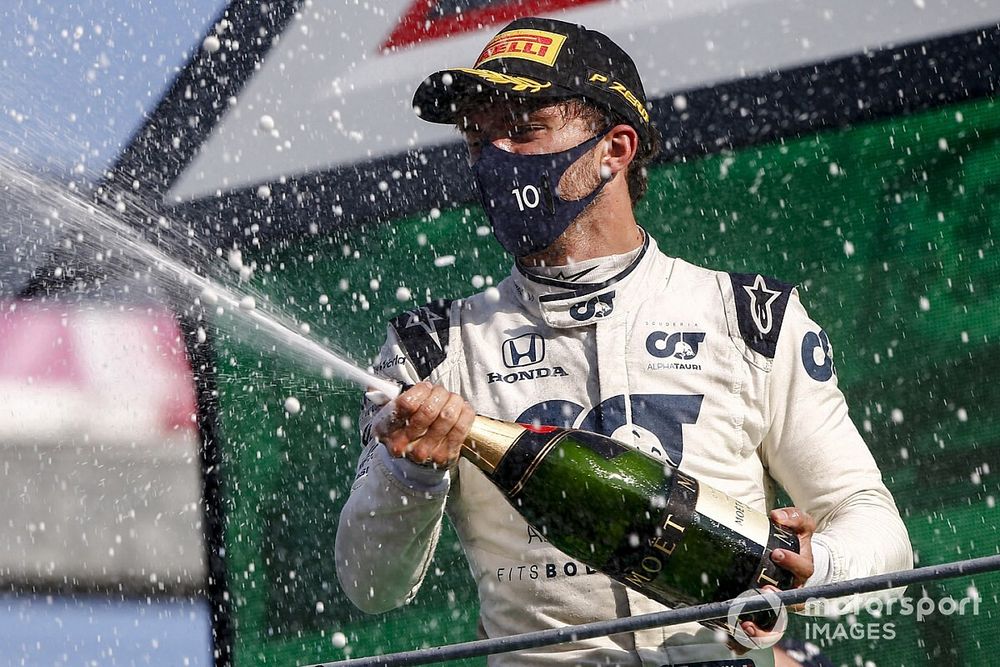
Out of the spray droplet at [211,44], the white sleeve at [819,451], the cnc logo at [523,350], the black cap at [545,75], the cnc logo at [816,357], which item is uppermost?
the black cap at [545,75]

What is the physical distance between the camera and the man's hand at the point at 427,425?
1601 mm

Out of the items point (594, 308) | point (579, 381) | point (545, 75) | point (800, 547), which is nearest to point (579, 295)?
point (594, 308)

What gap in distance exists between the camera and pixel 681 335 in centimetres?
191

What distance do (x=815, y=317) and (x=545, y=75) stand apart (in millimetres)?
1172

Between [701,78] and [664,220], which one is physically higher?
[701,78]

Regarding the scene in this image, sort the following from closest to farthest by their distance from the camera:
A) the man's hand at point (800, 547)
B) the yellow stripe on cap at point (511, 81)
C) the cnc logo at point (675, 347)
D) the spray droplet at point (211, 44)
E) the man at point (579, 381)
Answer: the man's hand at point (800, 547) → the man at point (579, 381) → the cnc logo at point (675, 347) → the yellow stripe on cap at point (511, 81) → the spray droplet at point (211, 44)

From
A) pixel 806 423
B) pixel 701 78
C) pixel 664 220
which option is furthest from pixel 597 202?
pixel 701 78

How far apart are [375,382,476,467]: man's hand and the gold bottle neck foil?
0.09ft

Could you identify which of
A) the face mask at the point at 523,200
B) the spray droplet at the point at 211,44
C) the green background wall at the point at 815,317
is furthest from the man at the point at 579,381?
the spray droplet at the point at 211,44

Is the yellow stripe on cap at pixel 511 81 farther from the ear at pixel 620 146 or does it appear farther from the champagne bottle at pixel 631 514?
the champagne bottle at pixel 631 514

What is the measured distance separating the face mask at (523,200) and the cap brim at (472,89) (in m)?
0.09

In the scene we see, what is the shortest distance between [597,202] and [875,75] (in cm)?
130

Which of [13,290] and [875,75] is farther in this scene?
[13,290]

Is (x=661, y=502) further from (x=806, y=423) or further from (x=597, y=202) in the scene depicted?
(x=597, y=202)
